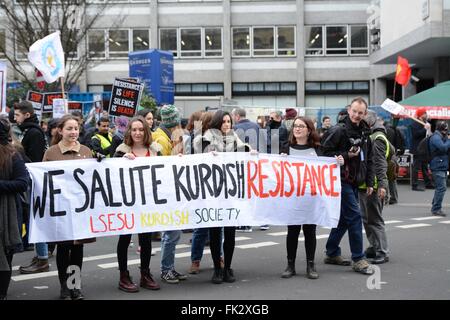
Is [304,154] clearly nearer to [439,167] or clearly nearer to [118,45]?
[439,167]

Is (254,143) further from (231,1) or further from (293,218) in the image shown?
(231,1)

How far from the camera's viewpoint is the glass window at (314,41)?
3900cm

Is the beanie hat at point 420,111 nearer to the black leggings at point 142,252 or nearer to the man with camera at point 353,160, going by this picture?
the man with camera at point 353,160

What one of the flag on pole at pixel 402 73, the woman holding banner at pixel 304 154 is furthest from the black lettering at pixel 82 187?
the flag on pole at pixel 402 73

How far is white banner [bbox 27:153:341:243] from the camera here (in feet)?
20.2

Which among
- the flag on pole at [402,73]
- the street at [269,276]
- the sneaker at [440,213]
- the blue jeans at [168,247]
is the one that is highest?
the flag on pole at [402,73]

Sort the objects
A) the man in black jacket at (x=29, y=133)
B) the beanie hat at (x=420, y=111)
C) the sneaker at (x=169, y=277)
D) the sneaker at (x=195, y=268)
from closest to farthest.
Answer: the sneaker at (x=169, y=277) < the sneaker at (x=195, y=268) < the man in black jacket at (x=29, y=133) < the beanie hat at (x=420, y=111)

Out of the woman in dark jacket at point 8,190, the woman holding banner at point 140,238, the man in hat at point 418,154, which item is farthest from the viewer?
the man in hat at point 418,154

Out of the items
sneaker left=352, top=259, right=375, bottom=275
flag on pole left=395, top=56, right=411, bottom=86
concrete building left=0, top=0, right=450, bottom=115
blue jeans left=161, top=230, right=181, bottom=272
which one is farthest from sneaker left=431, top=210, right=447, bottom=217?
concrete building left=0, top=0, right=450, bottom=115

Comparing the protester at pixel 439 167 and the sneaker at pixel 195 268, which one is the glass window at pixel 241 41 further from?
the sneaker at pixel 195 268

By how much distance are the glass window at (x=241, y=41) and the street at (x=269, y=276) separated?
3018 cm

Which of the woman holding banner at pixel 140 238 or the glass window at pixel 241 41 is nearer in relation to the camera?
the woman holding banner at pixel 140 238

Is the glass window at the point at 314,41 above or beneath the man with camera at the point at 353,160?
above

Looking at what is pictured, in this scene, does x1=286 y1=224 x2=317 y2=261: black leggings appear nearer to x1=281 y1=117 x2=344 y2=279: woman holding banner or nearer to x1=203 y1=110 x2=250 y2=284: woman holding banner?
x1=281 y1=117 x2=344 y2=279: woman holding banner
